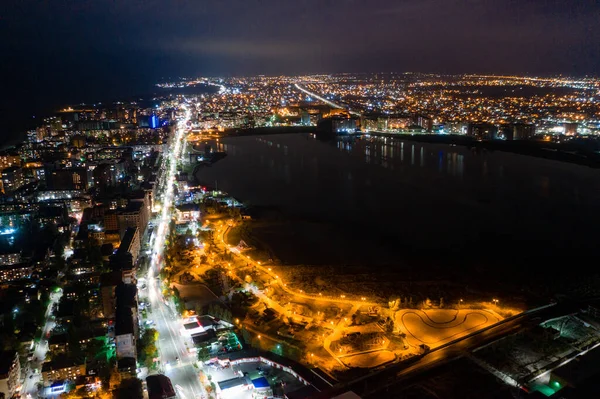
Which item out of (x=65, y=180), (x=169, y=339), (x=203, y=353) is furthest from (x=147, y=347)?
(x=65, y=180)

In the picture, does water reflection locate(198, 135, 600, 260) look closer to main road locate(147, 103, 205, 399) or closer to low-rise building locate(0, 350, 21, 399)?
main road locate(147, 103, 205, 399)

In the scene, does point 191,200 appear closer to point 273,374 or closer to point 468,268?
point 468,268

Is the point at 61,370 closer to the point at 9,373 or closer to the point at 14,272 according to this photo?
the point at 9,373

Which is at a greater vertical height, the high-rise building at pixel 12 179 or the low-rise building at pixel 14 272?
the high-rise building at pixel 12 179

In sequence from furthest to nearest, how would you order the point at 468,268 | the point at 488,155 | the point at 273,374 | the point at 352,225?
the point at 488,155 < the point at 352,225 < the point at 468,268 < the point at 273,374

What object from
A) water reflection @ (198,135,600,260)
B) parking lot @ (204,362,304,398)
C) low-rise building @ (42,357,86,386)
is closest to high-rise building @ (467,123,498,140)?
water reflection @ (198,135,600,260)

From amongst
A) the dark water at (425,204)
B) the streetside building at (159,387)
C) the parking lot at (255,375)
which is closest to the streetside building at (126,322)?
the streetside building at (159,387)

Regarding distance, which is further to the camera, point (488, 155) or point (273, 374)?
point (488, 155)

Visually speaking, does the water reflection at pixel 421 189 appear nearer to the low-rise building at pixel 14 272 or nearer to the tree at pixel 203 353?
the tree at pixel 203 353

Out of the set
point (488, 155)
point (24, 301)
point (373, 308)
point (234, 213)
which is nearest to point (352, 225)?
point (234, 213)
